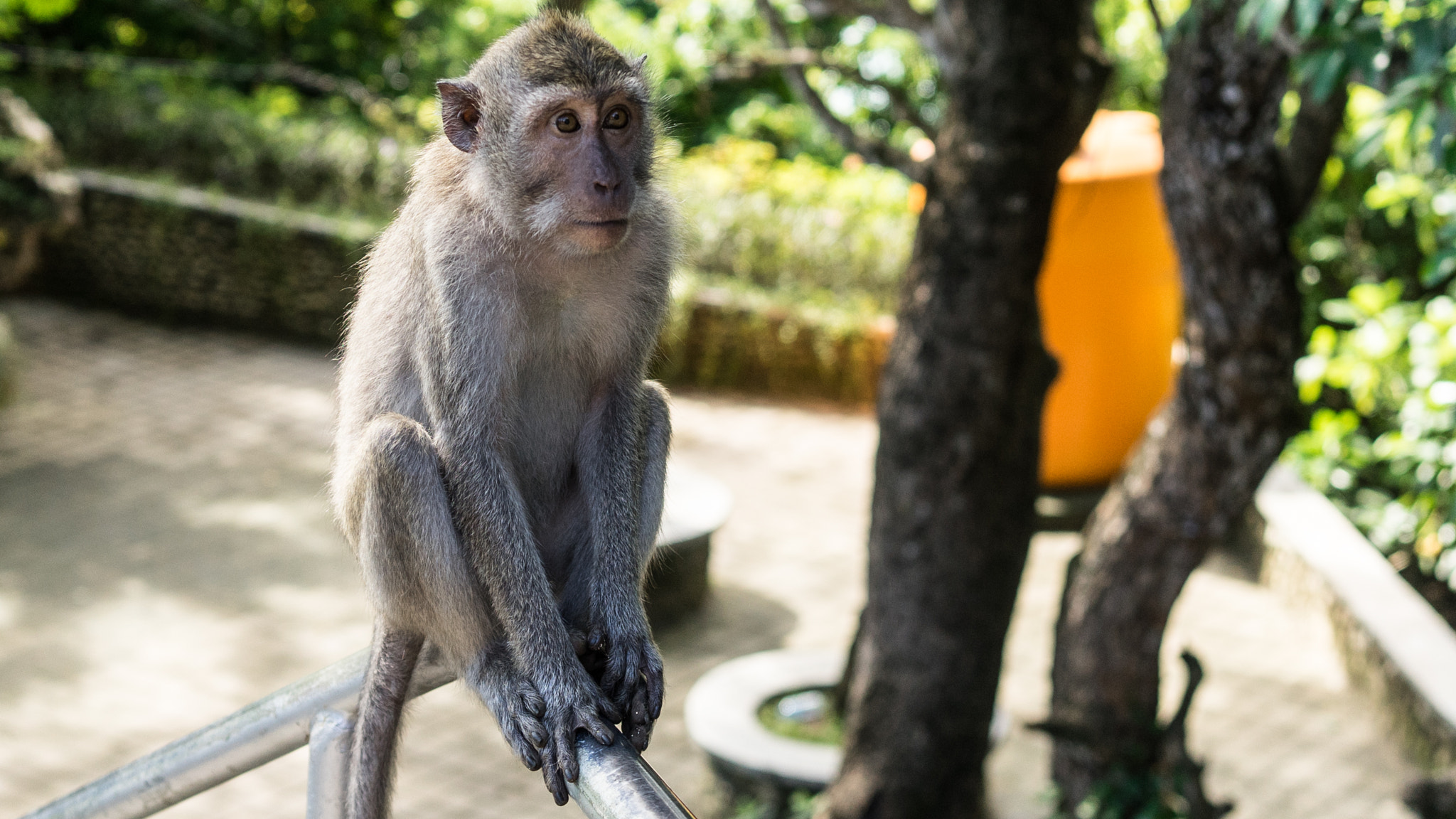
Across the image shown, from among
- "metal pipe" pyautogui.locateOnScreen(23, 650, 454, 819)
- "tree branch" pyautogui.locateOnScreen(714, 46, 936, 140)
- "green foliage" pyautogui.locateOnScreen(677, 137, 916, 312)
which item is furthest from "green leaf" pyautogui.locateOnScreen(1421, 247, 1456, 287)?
"green foliage" pyautogui.locateOnScreen(677, 137, 916, 312)

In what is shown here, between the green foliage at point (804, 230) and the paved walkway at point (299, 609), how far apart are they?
3.99ft

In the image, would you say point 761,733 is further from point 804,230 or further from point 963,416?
point 804,230

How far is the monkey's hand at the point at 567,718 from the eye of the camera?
2.26 m

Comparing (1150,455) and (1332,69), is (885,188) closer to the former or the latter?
(1150,455)

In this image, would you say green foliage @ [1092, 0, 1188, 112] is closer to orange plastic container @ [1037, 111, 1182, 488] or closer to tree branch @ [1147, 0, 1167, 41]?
orange plastic container @ [1037, 111, 1182, 488]

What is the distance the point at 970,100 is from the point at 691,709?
9.03 feet

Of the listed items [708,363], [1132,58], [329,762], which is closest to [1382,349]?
[1132,58]

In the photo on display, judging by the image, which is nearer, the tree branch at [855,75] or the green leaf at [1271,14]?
the green leaf at [1271,14]

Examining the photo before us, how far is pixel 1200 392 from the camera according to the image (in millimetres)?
4570

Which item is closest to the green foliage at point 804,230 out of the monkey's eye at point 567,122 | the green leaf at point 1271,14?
the green leaf at point 1271,14

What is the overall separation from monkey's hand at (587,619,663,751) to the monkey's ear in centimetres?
100

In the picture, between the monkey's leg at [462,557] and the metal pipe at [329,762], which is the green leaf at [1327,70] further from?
the metal pipe at [329,762]

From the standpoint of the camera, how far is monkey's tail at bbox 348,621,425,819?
2.56m

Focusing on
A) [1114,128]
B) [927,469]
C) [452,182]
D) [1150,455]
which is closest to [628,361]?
[452,182]
